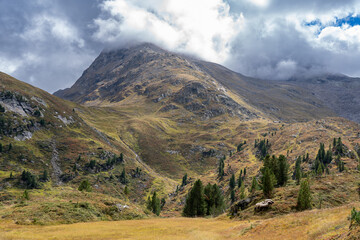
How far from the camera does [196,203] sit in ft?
263

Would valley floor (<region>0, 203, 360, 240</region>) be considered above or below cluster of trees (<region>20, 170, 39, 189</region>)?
above

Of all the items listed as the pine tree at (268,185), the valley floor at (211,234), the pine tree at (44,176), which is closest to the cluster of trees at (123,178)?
the pine tree at (44,176)

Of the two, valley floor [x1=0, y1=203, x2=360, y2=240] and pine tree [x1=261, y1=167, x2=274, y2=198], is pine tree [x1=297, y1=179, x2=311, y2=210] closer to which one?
valley floor [x1=0, y1=203, x2=360, y2=240]

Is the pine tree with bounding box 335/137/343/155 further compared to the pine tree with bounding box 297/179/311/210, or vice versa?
the pine tree with bounding box 335/137/343/155

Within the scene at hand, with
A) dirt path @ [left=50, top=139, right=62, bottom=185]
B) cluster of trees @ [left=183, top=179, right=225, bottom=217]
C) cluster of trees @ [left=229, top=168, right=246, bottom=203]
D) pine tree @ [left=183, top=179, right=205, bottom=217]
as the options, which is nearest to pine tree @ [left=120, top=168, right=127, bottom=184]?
dirt path @ [left=50, top=139, right=62, bottom=185]

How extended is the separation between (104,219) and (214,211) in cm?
4695

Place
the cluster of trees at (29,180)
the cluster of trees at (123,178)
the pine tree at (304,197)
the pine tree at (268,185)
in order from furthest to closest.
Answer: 1. the cluster of trees at (123,178)
2. the cluster of trees at (29,180)
3. the pine tree at (268,185)
4. the pine tree at (304,197)

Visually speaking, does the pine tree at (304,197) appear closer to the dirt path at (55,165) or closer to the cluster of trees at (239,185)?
the cluster of trees at (239,185)

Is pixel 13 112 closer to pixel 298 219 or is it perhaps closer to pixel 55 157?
pixel 55 157

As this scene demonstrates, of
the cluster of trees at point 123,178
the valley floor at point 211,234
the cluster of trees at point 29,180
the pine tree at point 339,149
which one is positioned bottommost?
the cluster of trees at point 123,178

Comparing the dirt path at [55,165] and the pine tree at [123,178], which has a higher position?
the dirt path at [55,165]

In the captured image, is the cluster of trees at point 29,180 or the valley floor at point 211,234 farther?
the cluster of trees at point 29,180

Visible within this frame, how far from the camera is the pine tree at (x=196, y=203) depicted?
7962cm

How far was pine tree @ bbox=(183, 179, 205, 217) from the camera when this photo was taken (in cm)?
7962
